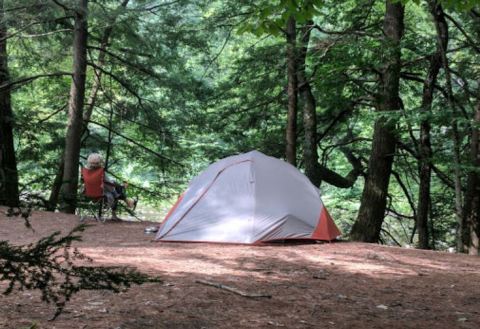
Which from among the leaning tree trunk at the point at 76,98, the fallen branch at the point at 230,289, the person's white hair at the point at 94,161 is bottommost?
the fallen branch at the point at 230,289

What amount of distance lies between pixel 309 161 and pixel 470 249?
4.04 metres

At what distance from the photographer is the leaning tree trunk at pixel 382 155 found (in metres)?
9.34

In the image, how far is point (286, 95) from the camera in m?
13.1

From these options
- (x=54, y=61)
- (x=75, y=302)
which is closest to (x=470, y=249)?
(x=75, y=302)

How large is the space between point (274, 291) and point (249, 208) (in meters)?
3.42

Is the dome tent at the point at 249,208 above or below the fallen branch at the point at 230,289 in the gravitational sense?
above

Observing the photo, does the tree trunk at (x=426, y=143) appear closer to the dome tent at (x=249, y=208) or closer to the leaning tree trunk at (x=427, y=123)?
the leaning tree trunk at (x=427, y=123)

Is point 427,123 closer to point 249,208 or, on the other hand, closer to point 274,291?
point 249,208

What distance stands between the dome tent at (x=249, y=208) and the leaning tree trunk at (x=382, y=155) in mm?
1237

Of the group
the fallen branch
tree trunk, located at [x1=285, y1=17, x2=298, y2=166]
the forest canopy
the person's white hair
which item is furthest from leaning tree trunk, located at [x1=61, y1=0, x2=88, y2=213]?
the fallen branch

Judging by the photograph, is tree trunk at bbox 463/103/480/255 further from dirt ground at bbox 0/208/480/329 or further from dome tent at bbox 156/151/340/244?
dome tent at bbox 156/151/340/244

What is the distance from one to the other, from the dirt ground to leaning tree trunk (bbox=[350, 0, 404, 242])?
6.05ft

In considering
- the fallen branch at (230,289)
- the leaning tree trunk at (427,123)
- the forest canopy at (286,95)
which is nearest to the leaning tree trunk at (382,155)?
the forest canopy at (286,95)

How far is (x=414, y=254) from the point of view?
7320 millimetres
